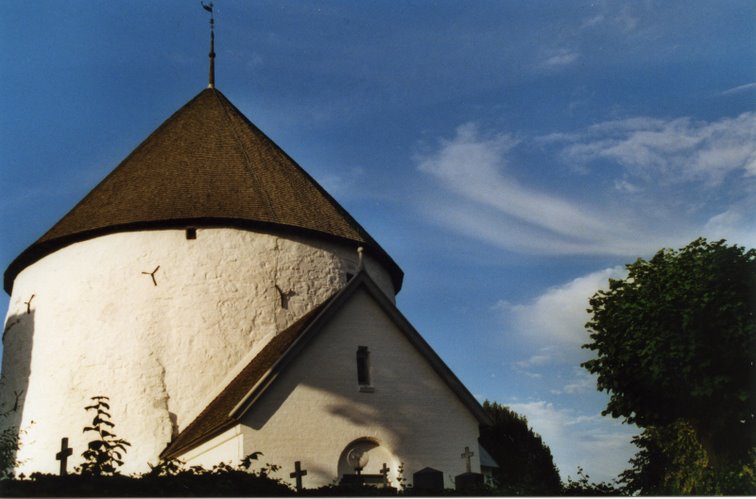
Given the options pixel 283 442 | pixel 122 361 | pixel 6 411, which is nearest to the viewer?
pixel 283 442

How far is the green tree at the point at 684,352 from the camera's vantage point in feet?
59.0

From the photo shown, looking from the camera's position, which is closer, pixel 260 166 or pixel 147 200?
pixel 147 200

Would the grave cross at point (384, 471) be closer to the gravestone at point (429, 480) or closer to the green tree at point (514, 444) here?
the gravestone at point (429, 480)

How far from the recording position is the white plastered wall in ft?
43.2

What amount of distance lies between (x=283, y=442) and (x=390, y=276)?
7618mm

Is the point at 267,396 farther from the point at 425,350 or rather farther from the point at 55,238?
the point at 55,238

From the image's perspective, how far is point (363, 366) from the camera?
1422 cm

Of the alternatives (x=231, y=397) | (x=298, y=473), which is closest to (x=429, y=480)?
(x=298, y=473)

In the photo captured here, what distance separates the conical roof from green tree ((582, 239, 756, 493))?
18.6 feet

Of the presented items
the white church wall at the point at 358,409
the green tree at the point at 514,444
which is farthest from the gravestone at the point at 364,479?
the green tree at the point at 514,444

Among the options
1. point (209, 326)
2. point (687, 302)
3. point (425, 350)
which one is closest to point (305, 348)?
point (425, 350)

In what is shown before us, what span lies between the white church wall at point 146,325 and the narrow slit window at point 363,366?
126 inches

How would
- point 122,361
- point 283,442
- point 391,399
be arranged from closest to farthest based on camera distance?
1. point 283,442
2. point 391,399
3. point 122,361

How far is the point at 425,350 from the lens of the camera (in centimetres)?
1453
